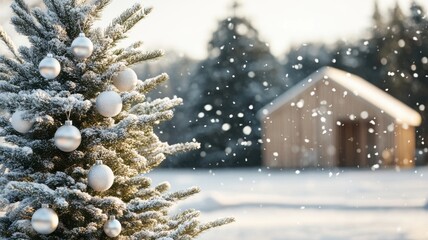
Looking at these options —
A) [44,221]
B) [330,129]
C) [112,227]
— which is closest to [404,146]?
[330,129]

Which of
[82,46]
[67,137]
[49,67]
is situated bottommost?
[67,137]

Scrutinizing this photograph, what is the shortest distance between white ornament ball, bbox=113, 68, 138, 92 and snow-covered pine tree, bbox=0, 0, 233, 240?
1.5 inches

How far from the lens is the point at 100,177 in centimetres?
326

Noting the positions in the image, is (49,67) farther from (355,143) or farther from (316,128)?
(355,143)

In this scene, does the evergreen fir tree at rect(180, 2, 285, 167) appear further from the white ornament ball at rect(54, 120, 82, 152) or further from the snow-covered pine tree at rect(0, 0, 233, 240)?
the white ornament ball at rect(54, 120, 82, 152)

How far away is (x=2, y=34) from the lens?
138 inches

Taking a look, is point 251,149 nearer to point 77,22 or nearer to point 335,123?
point 335,123

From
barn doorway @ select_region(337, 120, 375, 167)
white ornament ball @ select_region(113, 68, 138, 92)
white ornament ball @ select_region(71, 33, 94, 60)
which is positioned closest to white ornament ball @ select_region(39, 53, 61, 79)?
white ornament ball @ select_region(71, 33, 94, 60)

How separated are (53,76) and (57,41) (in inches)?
9.4

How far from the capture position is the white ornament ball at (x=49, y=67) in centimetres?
330

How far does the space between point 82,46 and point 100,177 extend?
0.65 metres

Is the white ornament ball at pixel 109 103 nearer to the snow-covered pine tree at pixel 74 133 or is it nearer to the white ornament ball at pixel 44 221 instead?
the snow-covered pine tree at pixel 74 133

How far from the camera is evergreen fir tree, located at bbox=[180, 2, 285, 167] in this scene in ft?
97.4

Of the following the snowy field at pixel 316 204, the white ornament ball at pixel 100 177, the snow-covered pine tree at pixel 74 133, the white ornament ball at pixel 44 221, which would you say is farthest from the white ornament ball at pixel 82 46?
the snowy field at pixel 316 204
